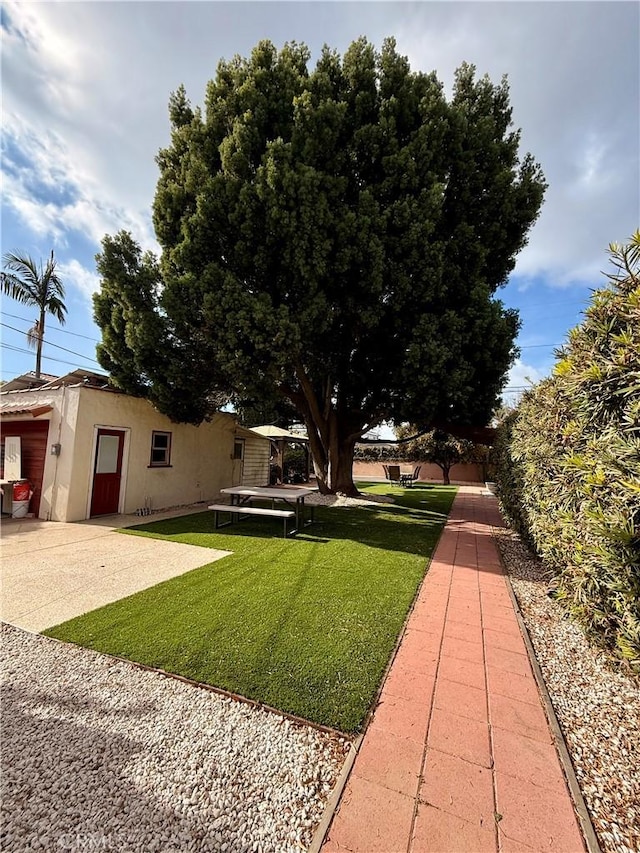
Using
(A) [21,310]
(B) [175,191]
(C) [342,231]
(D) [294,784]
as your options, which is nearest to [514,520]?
(D) [294,784]

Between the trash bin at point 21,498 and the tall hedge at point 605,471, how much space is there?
465 inches

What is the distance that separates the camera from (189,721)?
241cm

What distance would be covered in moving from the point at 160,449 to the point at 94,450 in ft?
7.60

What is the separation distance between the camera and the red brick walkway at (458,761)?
169 cm

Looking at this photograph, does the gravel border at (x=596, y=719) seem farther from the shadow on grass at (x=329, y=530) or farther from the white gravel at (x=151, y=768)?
the shadow on grass at (x=329, y=530)

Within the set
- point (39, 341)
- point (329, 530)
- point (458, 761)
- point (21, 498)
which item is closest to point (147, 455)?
point (21, 498)

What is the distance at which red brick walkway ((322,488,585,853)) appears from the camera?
5.56 ft

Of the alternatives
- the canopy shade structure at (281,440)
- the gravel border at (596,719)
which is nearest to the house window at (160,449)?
the canopy shade structure at (281,440)

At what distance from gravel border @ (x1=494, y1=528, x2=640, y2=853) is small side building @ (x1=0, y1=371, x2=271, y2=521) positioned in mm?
10137

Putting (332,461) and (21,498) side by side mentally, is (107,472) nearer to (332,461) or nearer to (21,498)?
(21,498)

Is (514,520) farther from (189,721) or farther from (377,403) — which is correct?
(189,721)

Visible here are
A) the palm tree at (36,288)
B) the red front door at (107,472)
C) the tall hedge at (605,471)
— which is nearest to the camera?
the tall hedge at (605,471)

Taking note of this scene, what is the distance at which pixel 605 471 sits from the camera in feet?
8.24

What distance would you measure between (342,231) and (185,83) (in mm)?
6658
